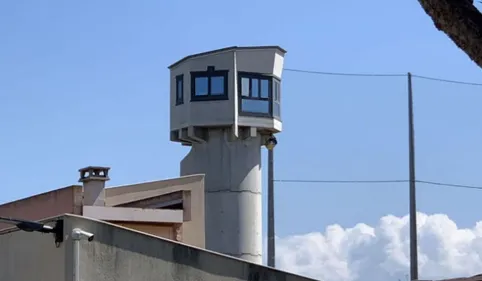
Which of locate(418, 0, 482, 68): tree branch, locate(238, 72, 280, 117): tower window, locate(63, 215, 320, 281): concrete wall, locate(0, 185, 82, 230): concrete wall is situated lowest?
locate(63, 215, 320, 281): concrete wall

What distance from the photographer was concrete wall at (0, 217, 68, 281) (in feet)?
53.8

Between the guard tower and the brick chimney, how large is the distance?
1841 cm

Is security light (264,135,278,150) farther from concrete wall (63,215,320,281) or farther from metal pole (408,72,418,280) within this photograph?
concrete wall (63,215,320,281)

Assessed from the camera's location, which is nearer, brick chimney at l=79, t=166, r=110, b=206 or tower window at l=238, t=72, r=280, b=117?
brick chimney at l=79, t=166, r=110, b=206

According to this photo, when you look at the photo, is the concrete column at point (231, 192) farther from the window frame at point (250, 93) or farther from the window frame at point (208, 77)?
the window frame at point (208, 77)

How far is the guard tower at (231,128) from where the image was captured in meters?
45.0

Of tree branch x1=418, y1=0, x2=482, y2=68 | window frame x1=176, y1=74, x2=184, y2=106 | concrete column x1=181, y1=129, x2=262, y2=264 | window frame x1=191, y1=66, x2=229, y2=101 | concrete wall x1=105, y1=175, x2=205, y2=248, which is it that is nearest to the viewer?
tree branch x1=418, y1=0, x2=482, y2=68

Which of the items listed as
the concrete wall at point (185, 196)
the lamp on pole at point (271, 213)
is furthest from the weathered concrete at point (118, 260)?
the lamp on pole at point (271, 213)

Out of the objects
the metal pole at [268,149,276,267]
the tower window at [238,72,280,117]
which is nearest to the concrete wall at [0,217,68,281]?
the metal pole at [268,149,276,267]

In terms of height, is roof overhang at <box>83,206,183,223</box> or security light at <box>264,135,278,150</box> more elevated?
security light at <box>264,135,278,150</box>

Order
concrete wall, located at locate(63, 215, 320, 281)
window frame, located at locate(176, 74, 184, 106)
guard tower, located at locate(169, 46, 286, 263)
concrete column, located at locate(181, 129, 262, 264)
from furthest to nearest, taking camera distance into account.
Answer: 1. window frame, located at locate(176, 74, 184, 106)
2. guard tower, located at locate(169, 46, 286, 263)
3. concrete column, located at locate(181, 129, 262, 264)
4. concrete wall, located at locate(63, 215, 320, 281)

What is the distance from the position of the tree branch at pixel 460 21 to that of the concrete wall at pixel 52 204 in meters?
17.5

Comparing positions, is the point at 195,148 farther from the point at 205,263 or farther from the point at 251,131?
the point at 205,263

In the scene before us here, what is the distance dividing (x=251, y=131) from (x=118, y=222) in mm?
20981
